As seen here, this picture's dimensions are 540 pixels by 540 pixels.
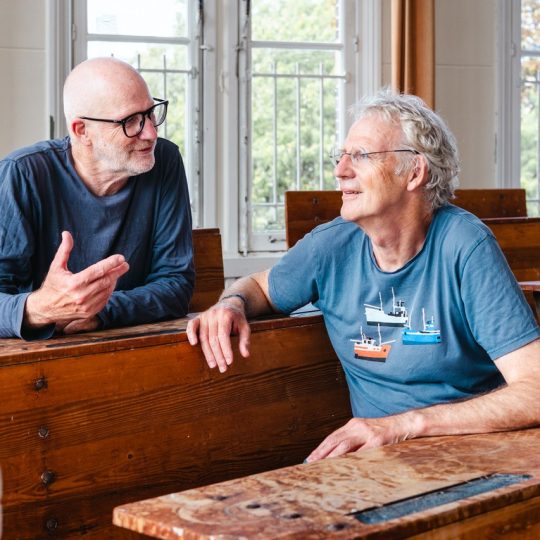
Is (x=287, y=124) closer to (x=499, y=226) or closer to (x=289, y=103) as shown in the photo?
(x=289, y=103)

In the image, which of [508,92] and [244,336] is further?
[508,92]

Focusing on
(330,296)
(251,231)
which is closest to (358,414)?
(330,296)

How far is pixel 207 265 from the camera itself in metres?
3.00

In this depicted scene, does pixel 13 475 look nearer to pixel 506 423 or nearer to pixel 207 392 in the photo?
pixel 207 392

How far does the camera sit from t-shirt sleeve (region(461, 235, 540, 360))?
189 centimetres

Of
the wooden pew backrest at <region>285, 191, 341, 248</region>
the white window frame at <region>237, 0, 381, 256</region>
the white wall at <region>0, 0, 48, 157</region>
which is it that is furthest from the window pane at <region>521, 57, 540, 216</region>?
the white wall at <region>0, 0, 48, 157</region>

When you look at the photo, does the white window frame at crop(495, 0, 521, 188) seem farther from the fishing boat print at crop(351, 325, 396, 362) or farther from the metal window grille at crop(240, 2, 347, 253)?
the fishing boat print at crop(351, 325, 396, 362)

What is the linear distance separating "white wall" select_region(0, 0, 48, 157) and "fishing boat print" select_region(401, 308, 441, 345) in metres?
2.82

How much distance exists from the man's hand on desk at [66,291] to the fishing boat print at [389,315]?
1.72 feet

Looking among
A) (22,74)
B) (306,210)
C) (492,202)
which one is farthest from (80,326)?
(492,202)

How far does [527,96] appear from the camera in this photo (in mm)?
5746

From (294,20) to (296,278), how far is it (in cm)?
301

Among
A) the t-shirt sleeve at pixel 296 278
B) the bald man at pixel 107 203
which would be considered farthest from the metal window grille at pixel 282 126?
the t-shirt sleeve at pixel 296 278

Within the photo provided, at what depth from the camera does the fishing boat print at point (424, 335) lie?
2.02m
